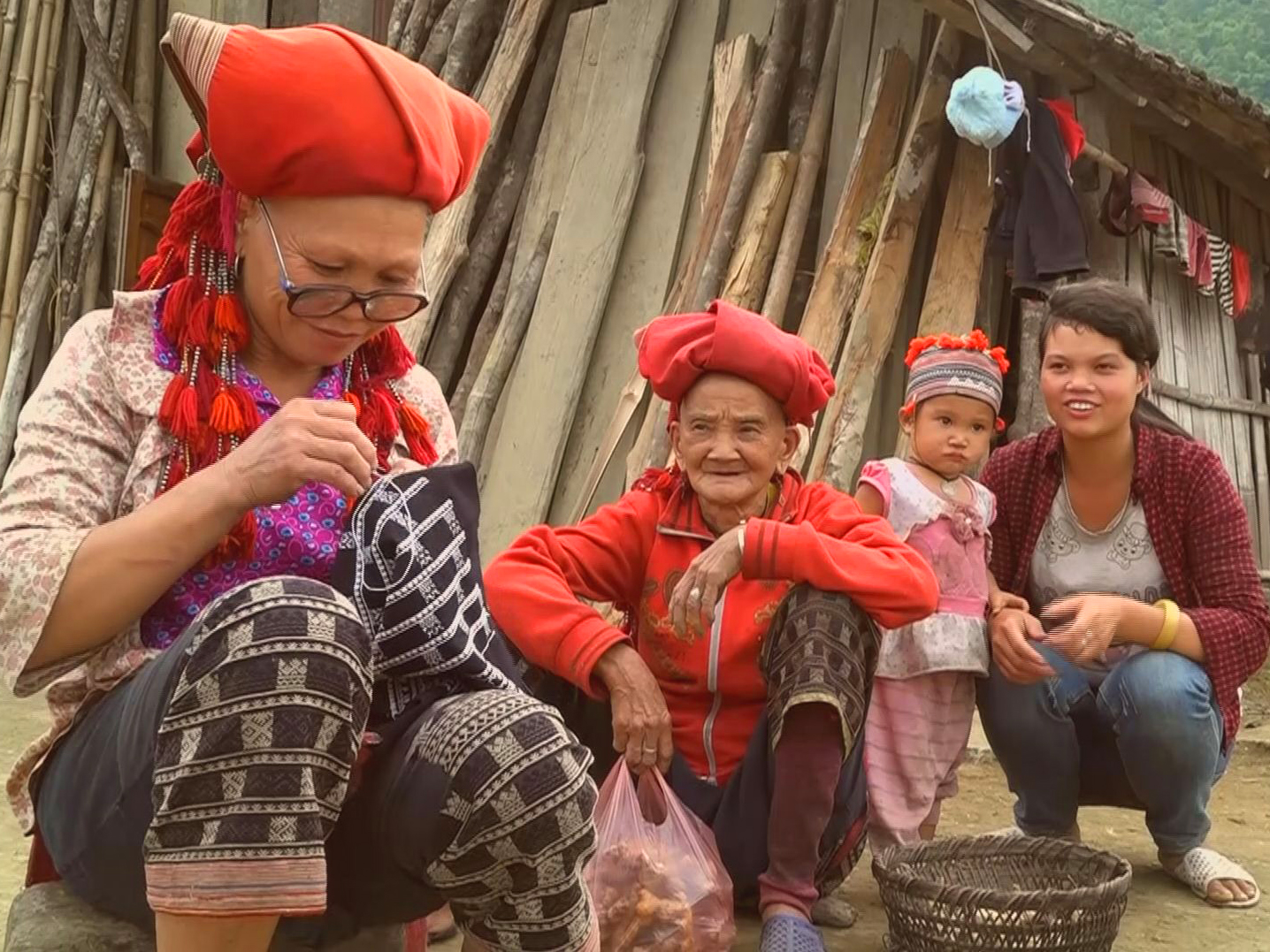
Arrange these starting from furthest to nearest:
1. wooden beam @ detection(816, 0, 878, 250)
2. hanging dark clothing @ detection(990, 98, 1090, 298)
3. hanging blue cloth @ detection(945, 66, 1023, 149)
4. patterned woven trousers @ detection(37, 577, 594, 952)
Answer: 1. wooden beam @ detection(816, 0, 878, 250)
2. hanging dark clothing @ detection(990, 98, 1090, 298)
3. hanging blue cloth @ detection(945, 66, 1023, 149)
4. patterned woven trousers @ detection(37, 577, 594, 952)

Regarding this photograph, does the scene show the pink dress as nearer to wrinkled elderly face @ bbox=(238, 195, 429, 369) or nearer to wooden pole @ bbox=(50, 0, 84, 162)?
wrinkled elderly face @ bbox=(238, 195, 429, 369)

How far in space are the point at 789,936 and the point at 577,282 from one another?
357cm

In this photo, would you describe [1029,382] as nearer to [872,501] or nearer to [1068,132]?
[1068,132]

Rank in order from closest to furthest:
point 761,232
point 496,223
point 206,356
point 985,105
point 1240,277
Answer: point 206,356, point 985,105, point 761,232, point 496,223, point 1240,277

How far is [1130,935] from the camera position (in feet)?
9.39

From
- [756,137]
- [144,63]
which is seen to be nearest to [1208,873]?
[756,137]

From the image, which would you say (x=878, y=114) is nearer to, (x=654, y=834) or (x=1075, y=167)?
(x=1075, y=167)

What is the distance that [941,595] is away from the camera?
3150 mm

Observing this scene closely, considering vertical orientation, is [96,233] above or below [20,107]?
below

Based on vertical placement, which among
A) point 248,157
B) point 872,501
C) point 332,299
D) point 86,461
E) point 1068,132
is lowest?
point 86,461

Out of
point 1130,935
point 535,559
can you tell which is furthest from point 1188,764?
point 535,559

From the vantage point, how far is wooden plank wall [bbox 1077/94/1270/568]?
508cm

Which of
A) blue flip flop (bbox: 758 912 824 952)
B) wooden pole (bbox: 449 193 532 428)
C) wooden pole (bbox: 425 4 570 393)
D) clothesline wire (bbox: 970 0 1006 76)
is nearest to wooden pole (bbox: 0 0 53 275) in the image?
wooden pole (bbox: 425 4 570 393)

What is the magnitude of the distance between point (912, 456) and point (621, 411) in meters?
1.91
